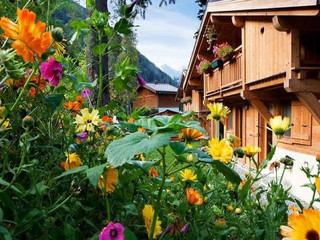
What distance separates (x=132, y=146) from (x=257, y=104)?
673 centimetres

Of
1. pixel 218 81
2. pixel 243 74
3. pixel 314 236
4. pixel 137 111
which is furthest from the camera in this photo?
pixel 218 81

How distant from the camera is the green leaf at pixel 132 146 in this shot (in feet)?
1.59

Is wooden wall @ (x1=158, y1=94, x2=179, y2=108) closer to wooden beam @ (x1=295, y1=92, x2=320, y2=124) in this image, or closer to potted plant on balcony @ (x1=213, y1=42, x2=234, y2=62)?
potted plant on balcony @ (x1=213, y1=42, x2=234, y2=62)

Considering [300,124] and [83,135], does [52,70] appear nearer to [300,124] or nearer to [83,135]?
[83,135]

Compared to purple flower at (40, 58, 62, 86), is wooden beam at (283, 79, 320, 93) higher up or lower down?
higher up

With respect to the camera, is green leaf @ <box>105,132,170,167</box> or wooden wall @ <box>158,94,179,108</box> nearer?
green leaf @ <box>105,132,170,167</box>

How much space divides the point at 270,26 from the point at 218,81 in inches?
157

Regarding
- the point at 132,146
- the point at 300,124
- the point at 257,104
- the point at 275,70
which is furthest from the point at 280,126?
the point at 257,104

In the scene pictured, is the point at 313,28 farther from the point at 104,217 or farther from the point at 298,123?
the point at 104,217

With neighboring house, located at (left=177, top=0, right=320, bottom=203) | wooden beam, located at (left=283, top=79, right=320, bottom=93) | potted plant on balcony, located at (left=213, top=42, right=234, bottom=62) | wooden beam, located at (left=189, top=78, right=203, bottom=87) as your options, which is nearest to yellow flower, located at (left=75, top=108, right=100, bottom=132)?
neighboring house, located at (left=177, top=0, right=320, bottom=203)

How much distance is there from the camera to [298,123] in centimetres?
643

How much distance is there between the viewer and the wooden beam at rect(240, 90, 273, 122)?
270 inches

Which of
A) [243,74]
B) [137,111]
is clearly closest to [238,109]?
[243,74]

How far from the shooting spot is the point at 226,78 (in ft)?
29.5
